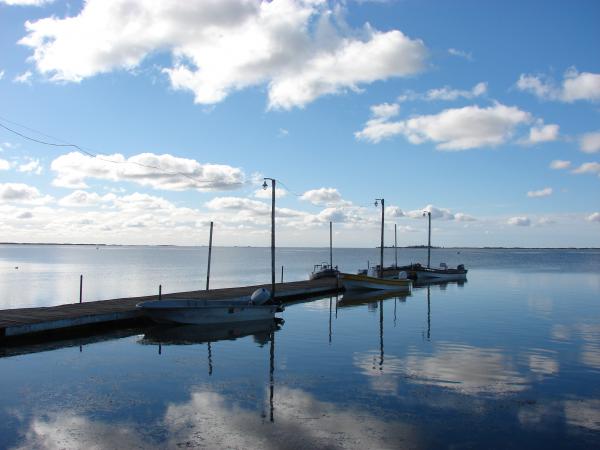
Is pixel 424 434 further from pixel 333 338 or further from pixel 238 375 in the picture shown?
pixel 333 338

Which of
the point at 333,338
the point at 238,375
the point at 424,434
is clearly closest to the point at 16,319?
the point at 238,375

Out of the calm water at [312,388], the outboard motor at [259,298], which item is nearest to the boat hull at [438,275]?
the calm water at [312,388]

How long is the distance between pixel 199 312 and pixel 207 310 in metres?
0.43

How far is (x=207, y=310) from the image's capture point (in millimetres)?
25922

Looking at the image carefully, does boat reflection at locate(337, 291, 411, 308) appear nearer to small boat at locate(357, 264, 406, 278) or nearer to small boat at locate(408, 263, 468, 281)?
small boat at locate(357, 264, 406, 278)

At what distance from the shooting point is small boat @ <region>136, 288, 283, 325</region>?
25109mm

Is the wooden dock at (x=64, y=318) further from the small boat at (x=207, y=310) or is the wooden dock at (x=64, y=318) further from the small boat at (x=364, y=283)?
the small boat at (x=364, y=283)

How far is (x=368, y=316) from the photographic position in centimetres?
3231

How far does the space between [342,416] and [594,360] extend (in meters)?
11.8

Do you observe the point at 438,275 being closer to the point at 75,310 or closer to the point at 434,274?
the point at 434,274

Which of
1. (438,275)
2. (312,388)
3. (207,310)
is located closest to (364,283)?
(438,275)

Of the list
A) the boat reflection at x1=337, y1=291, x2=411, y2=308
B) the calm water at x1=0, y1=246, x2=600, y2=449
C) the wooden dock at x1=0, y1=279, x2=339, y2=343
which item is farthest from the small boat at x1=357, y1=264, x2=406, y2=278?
the wooden dock at x1=0, y1=279, x2=339, y2=343

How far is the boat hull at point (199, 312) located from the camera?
82.3ft

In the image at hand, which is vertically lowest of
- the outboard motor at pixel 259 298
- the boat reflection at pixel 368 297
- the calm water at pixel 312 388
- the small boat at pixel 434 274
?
the boat reflection at pixel 368 297
